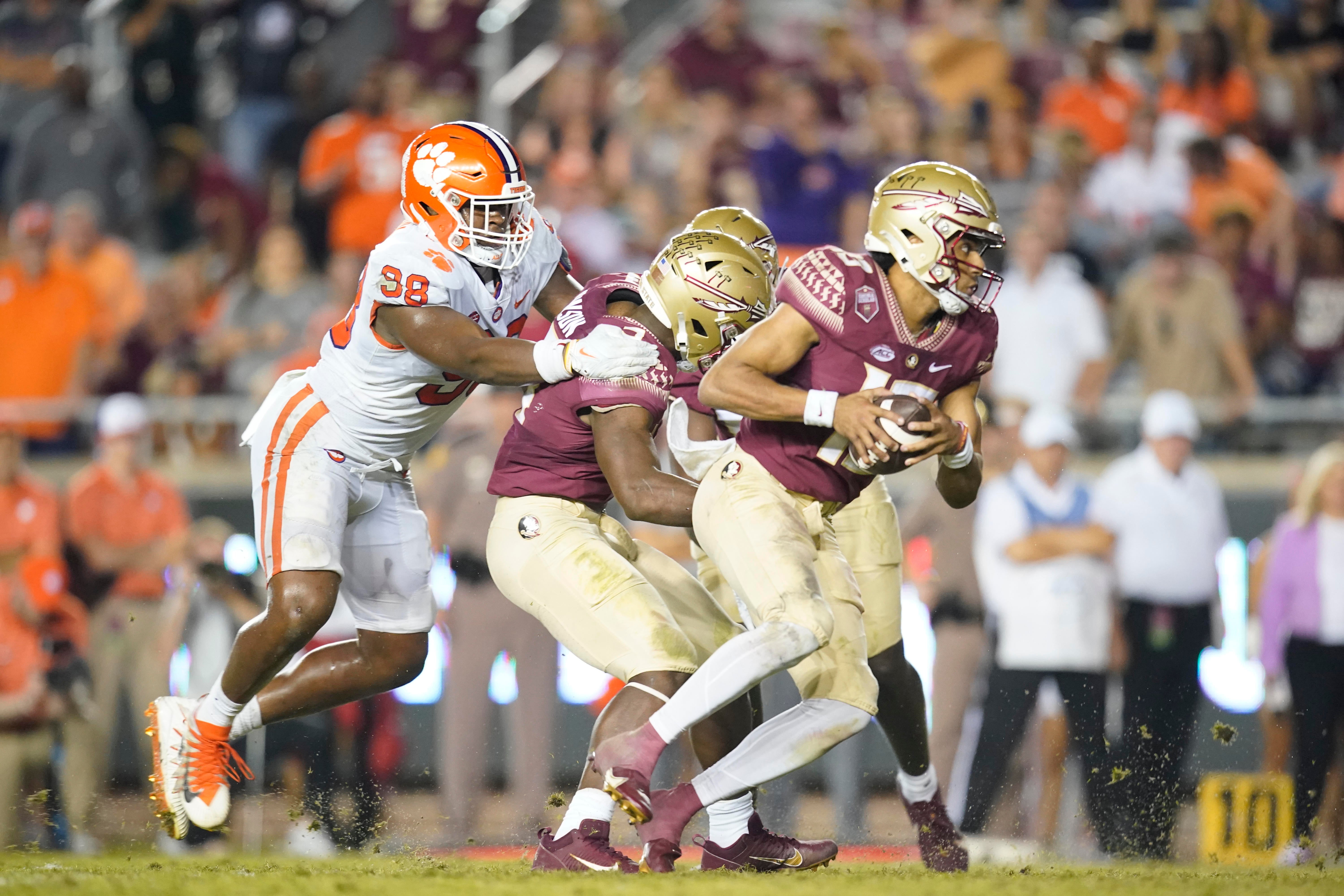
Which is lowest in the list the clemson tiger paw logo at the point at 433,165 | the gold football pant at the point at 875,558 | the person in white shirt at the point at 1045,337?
the gold football pant at the point at 875,558

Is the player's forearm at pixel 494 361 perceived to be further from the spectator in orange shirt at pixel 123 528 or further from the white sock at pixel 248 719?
the spectator in orange shirt at pixel 123 528

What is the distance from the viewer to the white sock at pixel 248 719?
19.0ft

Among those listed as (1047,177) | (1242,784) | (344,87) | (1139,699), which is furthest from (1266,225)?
(344,87)

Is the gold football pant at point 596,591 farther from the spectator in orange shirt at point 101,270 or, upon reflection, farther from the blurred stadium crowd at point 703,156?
the spectator in orange shirt at point 101,270

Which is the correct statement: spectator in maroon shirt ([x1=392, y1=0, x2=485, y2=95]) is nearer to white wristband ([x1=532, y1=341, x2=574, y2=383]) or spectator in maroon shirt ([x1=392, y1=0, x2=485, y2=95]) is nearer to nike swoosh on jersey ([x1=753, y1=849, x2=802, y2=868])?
white wristband ([x1=532, y1=341, x2=574, y2=383])

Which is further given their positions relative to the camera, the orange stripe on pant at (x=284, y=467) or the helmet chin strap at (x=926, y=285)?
the orange stripe on pant at (x=284, y=467)

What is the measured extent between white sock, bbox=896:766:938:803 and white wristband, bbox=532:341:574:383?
2042 mm

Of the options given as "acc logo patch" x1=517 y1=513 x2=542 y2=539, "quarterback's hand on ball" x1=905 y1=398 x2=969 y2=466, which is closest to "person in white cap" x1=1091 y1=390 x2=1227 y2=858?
"quarterback's hand on ball" x1=905 y1=398 x2=969 y2=466

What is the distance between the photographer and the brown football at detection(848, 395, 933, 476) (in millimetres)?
5012

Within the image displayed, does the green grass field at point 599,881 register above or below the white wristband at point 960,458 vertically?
below

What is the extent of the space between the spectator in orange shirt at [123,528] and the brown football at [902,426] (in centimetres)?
514

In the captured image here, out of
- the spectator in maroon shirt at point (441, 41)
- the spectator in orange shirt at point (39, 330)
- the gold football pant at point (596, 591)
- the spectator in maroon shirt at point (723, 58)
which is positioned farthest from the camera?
the spectator in maroon shirt at point (723, 58)

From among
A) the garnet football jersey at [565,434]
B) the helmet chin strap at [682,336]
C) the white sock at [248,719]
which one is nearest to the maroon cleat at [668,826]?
the garnet football jersey at [565,434]

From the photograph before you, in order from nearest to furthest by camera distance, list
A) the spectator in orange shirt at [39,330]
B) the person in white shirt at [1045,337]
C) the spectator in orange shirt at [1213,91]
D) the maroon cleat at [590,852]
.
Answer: the maroon cleat at [590,852] < the person in white shirt at [1045,337] < the spectator in orange shirt at [39,330] < the spectator in orange shirt at [1213,91]
